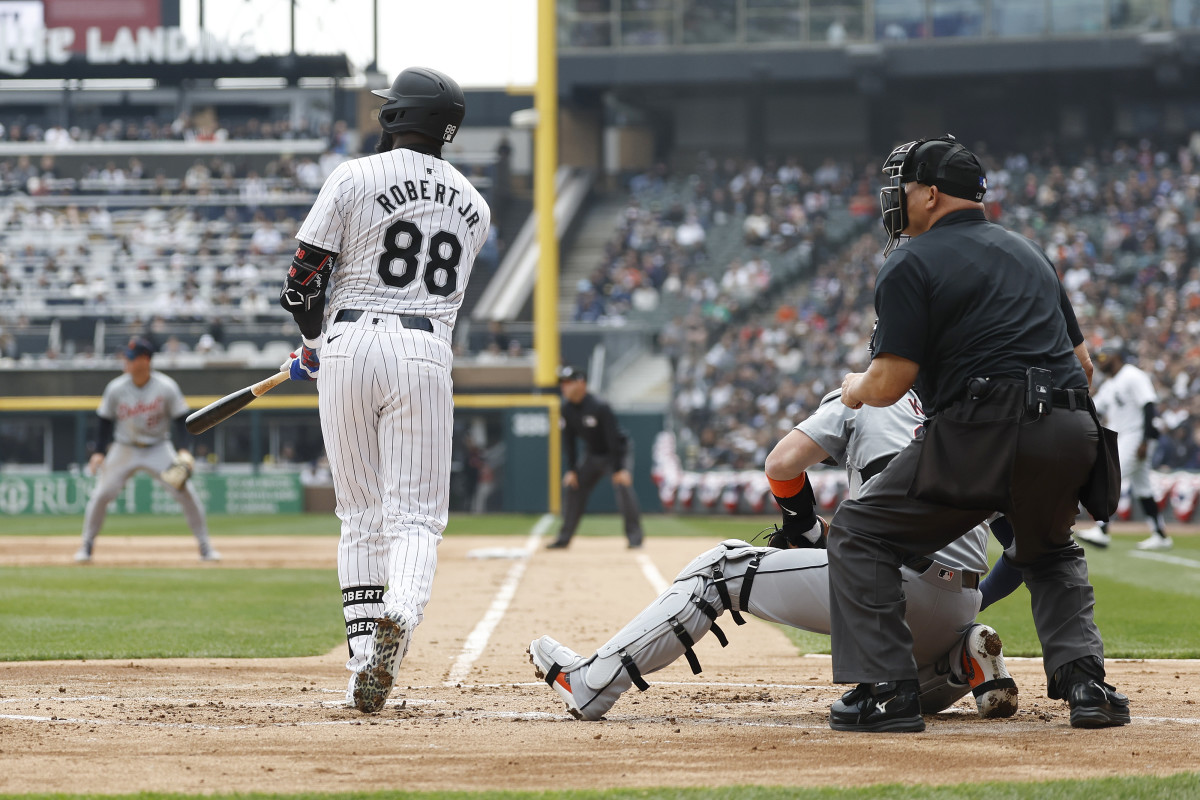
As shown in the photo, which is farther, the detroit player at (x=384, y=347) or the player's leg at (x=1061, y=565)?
the detroit player at (x=384, y=347)

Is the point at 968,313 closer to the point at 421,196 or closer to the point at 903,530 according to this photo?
the point at 903,530

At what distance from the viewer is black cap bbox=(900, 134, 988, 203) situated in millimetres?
4379

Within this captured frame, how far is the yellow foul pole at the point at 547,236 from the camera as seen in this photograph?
83.3 ft

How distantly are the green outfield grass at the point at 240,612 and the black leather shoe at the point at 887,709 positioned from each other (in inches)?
110

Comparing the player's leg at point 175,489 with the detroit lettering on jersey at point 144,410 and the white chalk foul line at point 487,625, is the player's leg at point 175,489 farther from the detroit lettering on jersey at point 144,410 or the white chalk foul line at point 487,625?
the white chalk foul line at point 487,625

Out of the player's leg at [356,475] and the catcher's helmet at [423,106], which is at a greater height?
the catcher's helmet at [423,106]

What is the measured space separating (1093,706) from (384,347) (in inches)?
101

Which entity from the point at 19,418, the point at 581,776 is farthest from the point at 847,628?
the point at 19,418

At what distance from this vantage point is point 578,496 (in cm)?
1586

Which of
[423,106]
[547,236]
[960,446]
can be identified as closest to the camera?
[960,446]

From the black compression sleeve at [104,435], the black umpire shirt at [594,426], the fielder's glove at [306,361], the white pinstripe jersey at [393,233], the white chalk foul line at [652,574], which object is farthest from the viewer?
the black umpire shirt at [594,426]

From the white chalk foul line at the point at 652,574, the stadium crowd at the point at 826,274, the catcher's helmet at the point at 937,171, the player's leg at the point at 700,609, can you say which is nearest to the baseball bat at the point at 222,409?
the player's leg at the point at 700,609

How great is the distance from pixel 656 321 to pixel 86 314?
11752mm

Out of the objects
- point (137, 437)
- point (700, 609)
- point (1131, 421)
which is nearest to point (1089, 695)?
point (700, 609)
